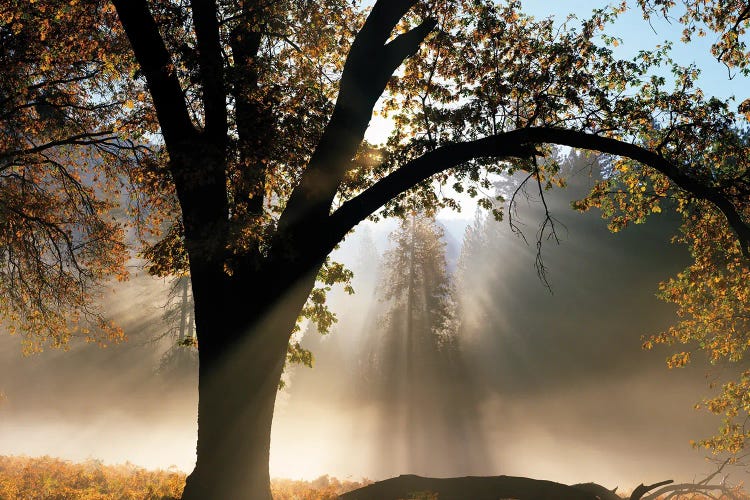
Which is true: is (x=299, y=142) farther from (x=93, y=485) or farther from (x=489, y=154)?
(x=93, y=485)

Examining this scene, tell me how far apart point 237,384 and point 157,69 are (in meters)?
4.58

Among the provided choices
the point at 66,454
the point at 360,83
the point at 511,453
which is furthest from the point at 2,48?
the point at 511,453

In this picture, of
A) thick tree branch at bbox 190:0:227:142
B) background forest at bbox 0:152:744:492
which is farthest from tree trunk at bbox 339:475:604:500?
background forest at bbox 0:152:744:492

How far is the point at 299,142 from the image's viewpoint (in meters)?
9.04

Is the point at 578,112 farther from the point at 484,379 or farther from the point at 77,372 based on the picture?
the point at 77,372

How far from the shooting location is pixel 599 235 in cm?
3681

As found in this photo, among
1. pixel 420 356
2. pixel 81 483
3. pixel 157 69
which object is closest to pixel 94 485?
pixel 81 483

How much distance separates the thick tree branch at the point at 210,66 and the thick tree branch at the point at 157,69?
1.16ft

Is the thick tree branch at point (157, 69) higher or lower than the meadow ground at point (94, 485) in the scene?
higher

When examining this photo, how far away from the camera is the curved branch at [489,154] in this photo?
757 cm

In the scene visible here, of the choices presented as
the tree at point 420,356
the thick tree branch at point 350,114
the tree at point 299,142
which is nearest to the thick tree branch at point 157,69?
the tree at point 299,142

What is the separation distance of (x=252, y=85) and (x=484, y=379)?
35938 millimetres

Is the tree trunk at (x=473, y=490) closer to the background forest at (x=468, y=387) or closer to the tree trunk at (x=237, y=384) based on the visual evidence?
the tree trunk at (x=237, y=384)

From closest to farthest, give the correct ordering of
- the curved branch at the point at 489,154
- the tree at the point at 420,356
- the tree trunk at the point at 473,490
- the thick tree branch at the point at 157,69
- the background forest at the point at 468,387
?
the thick tree branch at the point at 157,69, the curved branch at the point at 489,154, the tree trunk at the point at 473,490, the background forest at the point at 468,387, the tree at the point at 420,356
